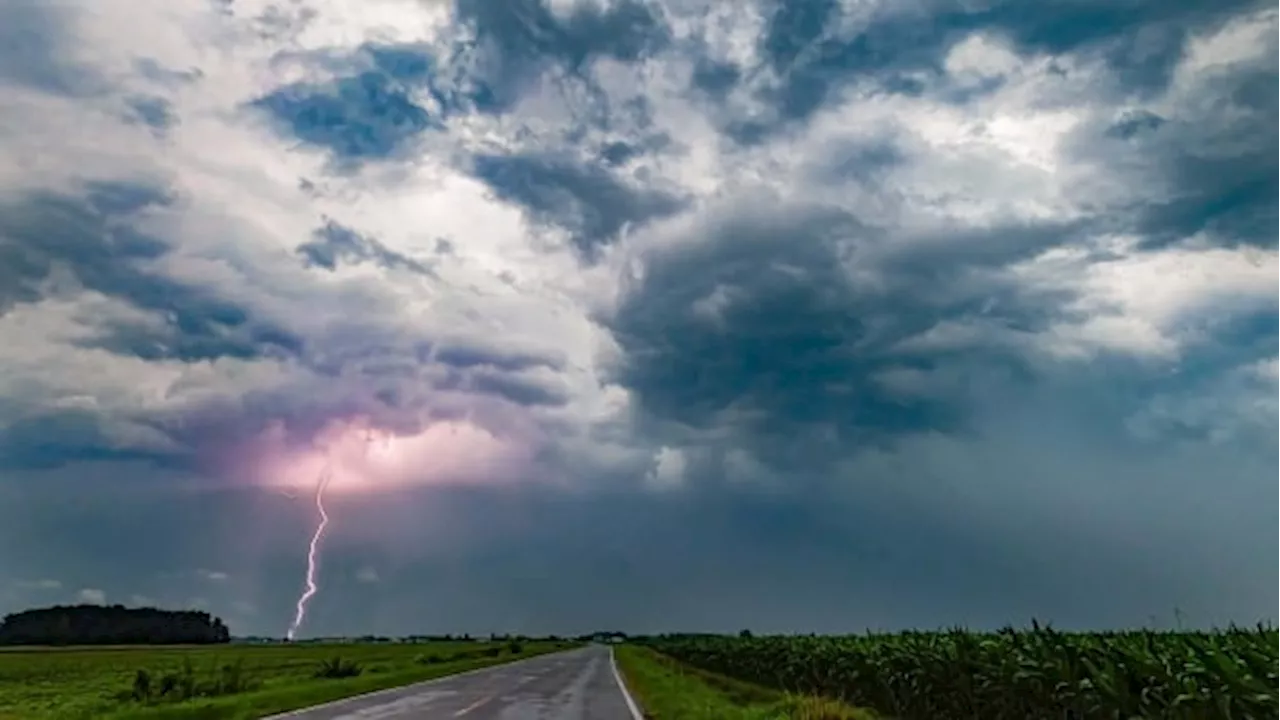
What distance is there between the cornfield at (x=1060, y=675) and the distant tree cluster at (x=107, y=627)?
519ft

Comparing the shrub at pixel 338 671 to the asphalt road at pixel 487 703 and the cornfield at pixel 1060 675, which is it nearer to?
the asphalt road at pixel 487 703

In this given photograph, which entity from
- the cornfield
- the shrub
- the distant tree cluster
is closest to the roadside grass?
the cornfield

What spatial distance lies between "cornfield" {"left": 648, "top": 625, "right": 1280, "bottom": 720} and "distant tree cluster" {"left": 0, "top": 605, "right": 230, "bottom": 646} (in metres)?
158

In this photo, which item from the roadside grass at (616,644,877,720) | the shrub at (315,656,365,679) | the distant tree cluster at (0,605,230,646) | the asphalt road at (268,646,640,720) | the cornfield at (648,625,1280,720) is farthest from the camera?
the distant tree cluster at (0,605,230,646)

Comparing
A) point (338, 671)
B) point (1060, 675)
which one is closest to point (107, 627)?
point (338, 671)

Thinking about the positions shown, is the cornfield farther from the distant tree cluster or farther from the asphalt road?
the distant tree cluster

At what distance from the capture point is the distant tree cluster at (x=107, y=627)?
163125 millimetres

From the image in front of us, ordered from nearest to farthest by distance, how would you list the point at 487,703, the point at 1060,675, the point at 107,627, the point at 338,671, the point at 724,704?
the point at 1060,675 < the point at 487,703 < the point at 724,704 < the point at 338,671 < the point at 107,627

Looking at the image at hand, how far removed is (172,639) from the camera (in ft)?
600

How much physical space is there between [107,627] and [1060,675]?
182 metres

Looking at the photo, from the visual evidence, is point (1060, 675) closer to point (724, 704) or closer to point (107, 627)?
point (724, 704)

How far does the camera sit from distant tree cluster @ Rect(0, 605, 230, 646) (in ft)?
535

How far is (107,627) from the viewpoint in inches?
6821

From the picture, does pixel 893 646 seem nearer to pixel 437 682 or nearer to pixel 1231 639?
pixel 1231 639
